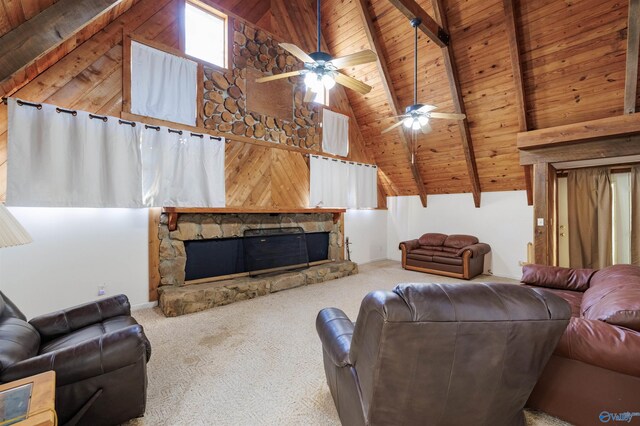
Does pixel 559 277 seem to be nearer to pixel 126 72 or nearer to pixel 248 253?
pixel 248 253

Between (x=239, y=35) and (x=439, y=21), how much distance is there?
3.24 metres

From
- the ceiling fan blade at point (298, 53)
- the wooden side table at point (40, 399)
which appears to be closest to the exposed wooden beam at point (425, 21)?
the ceiling fan blade at point (298, 53)

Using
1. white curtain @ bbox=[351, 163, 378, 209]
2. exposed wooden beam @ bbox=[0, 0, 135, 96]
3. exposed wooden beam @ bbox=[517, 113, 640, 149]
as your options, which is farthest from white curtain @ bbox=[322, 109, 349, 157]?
exposed wooden beam @ bbox=[0, 0, 135, 96]

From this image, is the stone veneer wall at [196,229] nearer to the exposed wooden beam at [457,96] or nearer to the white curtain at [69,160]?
the white curtain at [69,160]

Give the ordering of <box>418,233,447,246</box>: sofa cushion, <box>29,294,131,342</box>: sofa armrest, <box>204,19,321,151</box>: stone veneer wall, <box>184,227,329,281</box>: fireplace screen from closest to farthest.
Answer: <box>29,294,131,342</box>: sofa armrest → <box>184,227,329,281</box>: fireplace screen → <box>204,19,321,151</box>: stone veneer wall → <box>418,233,447,246</box>: sofa cushion

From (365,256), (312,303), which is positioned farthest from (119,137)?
(365,256)

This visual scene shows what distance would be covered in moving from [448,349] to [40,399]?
1661 millimetres

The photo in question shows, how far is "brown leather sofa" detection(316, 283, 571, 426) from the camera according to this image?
1.05m

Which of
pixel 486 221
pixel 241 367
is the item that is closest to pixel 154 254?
pixel 241 367

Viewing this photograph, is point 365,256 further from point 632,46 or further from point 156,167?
point 632,46

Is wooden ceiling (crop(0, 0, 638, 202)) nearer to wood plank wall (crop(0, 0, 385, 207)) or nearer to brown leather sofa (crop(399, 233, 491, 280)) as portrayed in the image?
wood plank wall (crop(0, 0, 385, 207))

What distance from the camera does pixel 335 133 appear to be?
623 centimetres

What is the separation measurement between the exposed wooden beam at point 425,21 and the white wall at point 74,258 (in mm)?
4433

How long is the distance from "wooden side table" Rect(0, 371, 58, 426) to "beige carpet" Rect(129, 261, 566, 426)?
76 centimetres
